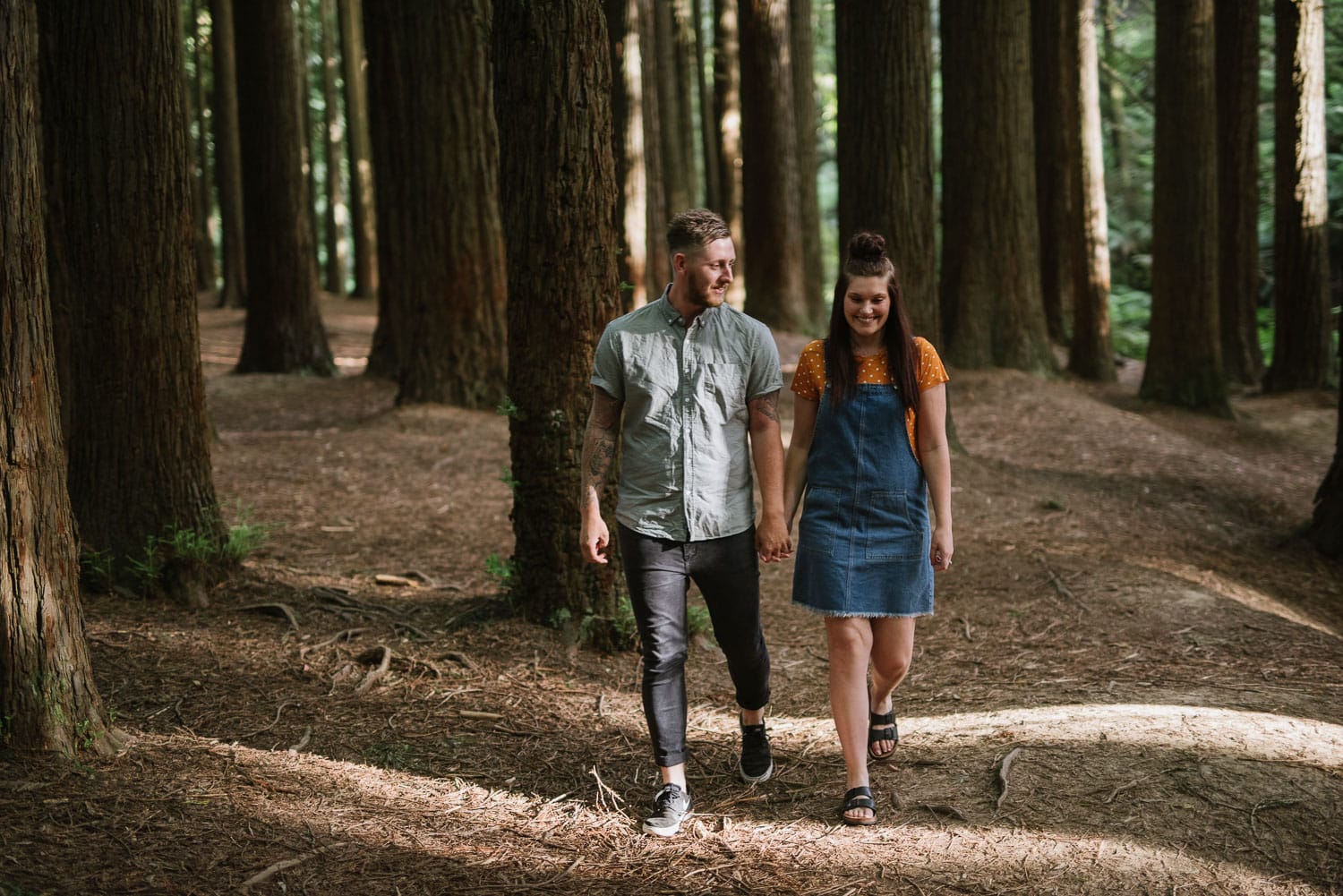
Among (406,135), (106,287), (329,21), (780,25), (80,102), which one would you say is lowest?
(106,287)

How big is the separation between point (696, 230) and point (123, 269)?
12.1 ft

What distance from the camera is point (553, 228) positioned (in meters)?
5.61

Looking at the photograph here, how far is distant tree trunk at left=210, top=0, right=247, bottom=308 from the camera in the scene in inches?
835

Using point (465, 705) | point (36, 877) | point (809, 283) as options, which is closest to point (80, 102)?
point (465, 705)

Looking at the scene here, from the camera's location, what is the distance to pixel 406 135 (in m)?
11.6

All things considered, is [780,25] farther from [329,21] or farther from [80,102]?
[329,21]

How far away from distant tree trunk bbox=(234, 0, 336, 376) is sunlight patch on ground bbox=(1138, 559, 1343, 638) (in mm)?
10822

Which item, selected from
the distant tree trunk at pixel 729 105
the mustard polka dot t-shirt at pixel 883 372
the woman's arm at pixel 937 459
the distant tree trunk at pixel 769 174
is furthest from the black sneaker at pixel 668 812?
the distant tree trunk at pixel 729 105

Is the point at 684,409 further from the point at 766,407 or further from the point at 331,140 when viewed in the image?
the point at 331,140

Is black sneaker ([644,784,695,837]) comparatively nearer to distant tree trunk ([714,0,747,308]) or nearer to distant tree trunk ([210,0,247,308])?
distant tree trunk ([714,0,747,308])

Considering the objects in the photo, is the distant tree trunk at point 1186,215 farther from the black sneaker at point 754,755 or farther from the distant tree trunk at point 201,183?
the distant tree trunk at point 201,183

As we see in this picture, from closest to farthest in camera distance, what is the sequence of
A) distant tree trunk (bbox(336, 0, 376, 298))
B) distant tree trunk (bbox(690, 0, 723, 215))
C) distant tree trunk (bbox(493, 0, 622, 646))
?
distant tree trunk (bbox(493, 0, 622, 646)), distant tree trunk (bbox(336, 0, 376, 298)), distant tree trunk (bbox(690, 0, 723, 215))

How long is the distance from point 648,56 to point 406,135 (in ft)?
19.5

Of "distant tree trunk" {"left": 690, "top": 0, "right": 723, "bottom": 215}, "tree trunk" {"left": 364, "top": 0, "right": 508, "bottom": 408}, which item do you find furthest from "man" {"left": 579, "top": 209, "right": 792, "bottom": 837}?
"distant tree trunk" {"left": 690, "top": 0, "right": 723, "bottom": 215}
